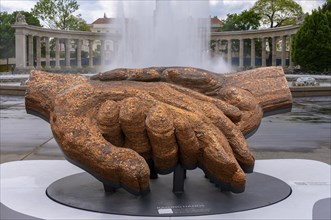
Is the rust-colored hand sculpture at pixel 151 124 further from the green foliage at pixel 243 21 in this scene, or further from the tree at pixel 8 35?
the tree at pixel 8 35

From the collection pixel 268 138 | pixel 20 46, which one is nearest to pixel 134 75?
pixel 268 138

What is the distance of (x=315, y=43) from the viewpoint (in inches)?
1694

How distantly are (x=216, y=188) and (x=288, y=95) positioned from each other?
1.51 m

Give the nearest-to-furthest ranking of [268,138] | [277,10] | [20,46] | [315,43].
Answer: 1. [268,138]
2. [315,43]
3. [20,46]
4. [277,10]

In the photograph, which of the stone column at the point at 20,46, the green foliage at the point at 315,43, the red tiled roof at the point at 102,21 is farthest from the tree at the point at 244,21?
the red tiled roof at the point at 102,21

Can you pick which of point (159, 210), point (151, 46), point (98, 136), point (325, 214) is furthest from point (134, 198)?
point (151, 46)

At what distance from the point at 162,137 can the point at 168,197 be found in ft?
3.16

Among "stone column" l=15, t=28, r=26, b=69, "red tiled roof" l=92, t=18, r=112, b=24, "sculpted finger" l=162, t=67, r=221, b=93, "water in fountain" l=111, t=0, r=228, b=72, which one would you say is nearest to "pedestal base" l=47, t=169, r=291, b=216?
"sculpted finger" l=162, t=67, r=221, b=93

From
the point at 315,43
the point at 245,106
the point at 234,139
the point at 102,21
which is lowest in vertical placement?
the point at 234,139

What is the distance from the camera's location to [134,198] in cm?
548

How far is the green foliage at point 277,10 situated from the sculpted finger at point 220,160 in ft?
195

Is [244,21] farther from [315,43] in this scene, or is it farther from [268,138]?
[268,138]

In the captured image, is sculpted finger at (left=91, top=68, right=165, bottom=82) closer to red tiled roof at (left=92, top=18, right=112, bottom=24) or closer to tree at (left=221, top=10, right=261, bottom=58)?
tree at (left=221, top=10, right=261, bottom=58)

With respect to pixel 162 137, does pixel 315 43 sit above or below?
above
